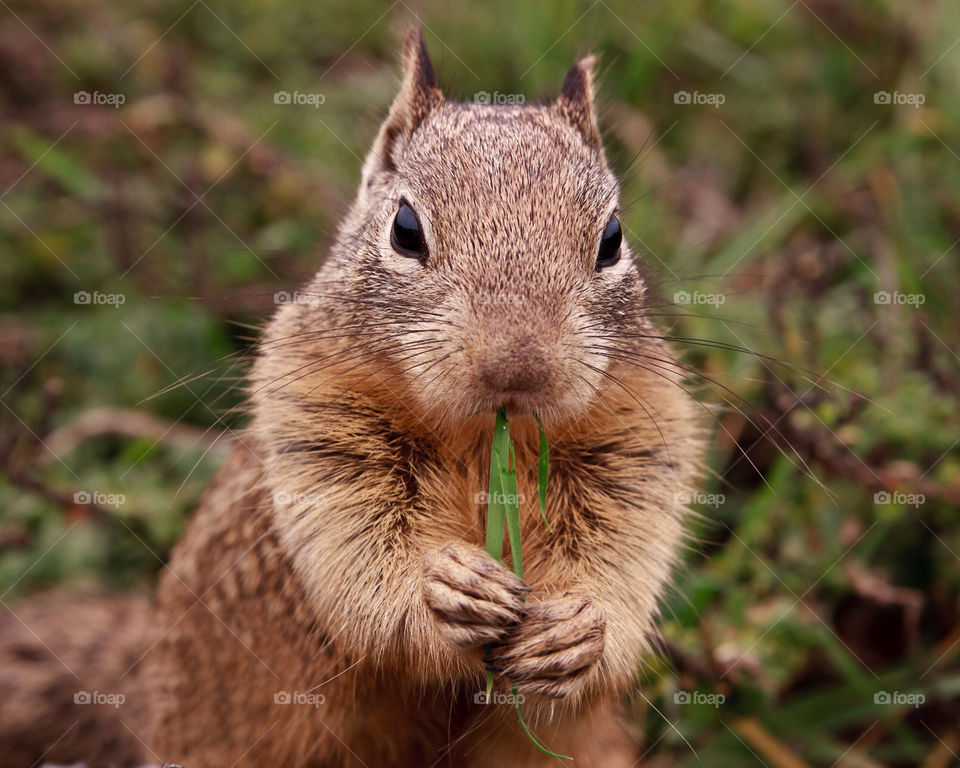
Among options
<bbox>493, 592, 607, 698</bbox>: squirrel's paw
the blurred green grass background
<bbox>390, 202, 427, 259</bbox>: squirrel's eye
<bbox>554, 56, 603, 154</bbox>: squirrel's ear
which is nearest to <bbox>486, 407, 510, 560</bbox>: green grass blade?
<bbox>493, 592, 607, 698</bbox>: squirrel's paw

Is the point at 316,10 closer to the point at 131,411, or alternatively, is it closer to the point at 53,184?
the point at 53,184

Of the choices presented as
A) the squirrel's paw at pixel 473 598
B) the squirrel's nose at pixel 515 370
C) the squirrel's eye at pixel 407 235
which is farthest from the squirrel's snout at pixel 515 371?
the squirrel's eye at pixel 407 235

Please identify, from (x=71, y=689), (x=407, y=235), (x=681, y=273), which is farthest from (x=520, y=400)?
(x=681, y=273)

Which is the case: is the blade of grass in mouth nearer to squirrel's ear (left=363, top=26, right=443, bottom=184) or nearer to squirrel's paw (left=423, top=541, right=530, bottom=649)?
squirrel's paw (left=423, top=541, right=530, bottom=649)

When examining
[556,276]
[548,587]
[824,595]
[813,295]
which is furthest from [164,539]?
[813,295]

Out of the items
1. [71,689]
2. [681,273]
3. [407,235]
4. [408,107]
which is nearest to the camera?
[407,235]

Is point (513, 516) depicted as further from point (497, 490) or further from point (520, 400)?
point (520, 400)

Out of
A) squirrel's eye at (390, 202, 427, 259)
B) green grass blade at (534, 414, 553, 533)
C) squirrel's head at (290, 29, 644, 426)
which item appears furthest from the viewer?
squirrel's eye at (390, 202, 427, 259)
